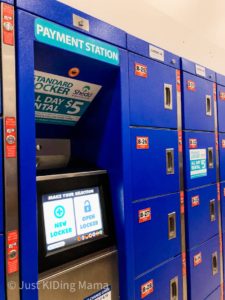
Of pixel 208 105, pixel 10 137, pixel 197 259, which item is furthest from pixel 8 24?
pixel 197 259

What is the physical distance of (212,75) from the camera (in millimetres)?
2332

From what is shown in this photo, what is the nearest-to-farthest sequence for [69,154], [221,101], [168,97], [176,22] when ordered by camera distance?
[69,154], [168,97], [221,101], [176,22]

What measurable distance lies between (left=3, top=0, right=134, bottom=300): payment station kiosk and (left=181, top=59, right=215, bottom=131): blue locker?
0.65m

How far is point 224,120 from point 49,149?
164 centimetres

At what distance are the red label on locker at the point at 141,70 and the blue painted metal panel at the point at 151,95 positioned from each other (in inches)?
0.6

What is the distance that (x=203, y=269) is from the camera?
7.01 ft

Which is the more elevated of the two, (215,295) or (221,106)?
(221,106)

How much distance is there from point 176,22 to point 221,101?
1067 millimetres

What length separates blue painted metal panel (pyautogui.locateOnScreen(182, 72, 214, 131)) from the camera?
196cm

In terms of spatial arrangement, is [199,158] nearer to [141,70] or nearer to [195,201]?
[195,201]

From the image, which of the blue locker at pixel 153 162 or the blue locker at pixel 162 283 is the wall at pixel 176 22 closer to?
the blue locker at pixel 153 162

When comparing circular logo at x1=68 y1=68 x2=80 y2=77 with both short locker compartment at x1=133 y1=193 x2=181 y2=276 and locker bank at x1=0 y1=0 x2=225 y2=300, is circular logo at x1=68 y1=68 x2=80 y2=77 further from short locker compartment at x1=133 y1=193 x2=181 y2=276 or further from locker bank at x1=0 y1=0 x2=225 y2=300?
short locker compartment at x1=133 y1=193 x2=181 y2=276

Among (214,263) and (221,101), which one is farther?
(221,101)

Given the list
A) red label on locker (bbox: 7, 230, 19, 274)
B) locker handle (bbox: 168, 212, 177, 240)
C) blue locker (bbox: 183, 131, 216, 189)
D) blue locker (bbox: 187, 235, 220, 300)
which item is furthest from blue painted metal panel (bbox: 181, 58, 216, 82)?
red label on locker (bbox: 7, 230, 19, 274)
